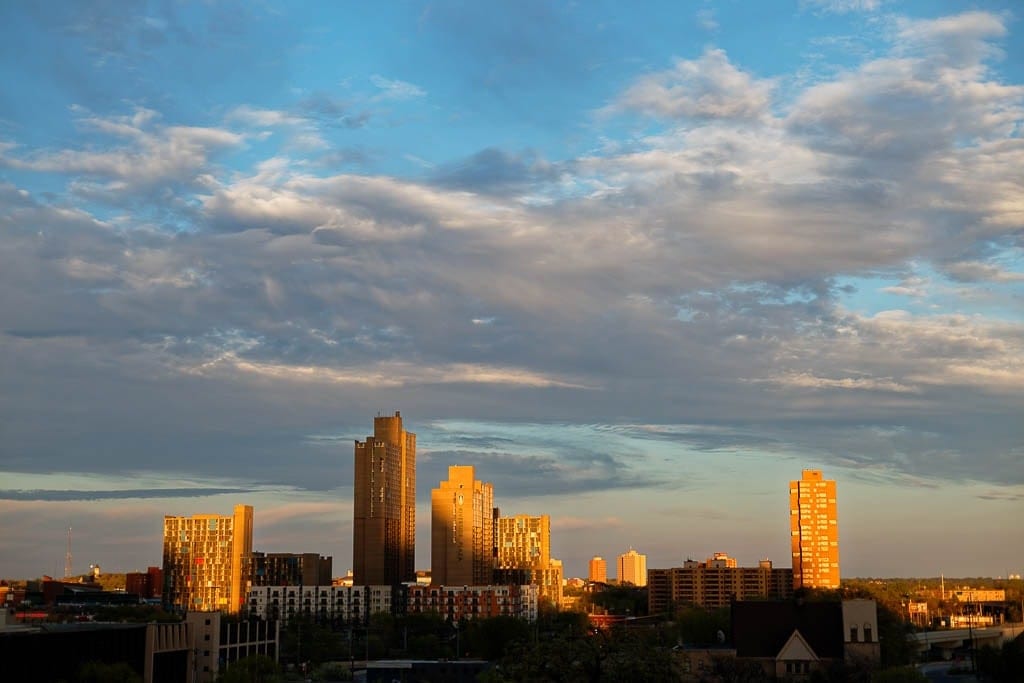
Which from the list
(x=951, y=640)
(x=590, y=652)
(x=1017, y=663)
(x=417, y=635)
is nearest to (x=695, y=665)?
(x=1017, y=663)

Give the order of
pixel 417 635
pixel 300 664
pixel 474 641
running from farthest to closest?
pixel 417 635 < pixel 474 641 < pixel 300 664

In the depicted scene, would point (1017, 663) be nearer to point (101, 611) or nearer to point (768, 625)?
point (768, 625)

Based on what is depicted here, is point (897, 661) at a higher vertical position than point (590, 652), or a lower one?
lower

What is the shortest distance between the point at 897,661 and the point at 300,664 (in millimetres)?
72794

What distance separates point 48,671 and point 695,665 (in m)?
42.6

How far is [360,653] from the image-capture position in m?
167

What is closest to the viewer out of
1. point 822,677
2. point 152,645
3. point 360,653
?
point 822,677

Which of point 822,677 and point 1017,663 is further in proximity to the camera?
point 1017,663

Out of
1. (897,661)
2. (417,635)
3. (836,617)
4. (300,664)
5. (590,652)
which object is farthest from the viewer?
(417,635)

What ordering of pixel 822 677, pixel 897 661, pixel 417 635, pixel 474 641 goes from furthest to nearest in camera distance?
pixel 417 635 < pixel 474 641 < pixel 897 661 < pixel 822 677

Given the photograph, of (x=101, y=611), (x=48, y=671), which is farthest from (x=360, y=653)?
(x=48, y=671)

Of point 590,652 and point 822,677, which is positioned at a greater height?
point 590,652

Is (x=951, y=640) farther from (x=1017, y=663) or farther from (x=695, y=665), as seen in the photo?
(x=695, y=665)

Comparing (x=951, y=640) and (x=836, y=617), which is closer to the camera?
(x=836, y=617)
